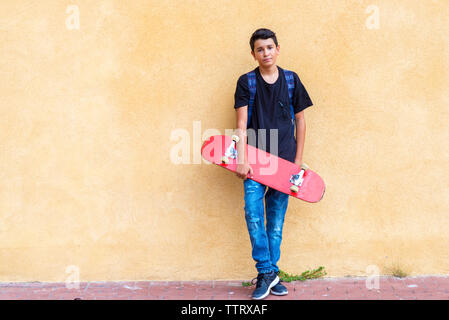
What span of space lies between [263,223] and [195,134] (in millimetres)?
899

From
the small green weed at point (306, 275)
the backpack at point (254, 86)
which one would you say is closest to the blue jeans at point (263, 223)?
the small green weed at point (306, 275)

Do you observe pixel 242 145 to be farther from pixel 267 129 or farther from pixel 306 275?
pixel 306 275

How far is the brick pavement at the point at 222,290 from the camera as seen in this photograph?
446cm

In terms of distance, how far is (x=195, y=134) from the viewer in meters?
4.82

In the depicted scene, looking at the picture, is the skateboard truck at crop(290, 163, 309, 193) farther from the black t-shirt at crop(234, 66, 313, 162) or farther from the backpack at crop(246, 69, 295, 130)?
the backpack at crop(246, 69, 295, 130)

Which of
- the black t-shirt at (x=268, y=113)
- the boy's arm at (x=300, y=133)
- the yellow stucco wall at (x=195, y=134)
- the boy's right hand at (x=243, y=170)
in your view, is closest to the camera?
the boy's right hand at (x=243, y=170)

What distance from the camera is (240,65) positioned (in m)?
4.80

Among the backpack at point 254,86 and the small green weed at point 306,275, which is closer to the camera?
the backpack at point 254,86

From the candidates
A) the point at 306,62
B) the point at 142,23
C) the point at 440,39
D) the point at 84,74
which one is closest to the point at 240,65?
the point at 306,62

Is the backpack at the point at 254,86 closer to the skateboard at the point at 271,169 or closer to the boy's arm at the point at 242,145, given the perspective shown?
the boy's arm at the point at 242,145

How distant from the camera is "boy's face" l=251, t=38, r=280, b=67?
442 cm

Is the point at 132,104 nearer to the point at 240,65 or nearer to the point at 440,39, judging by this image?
the point at 240,65

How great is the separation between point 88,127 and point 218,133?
1008mm

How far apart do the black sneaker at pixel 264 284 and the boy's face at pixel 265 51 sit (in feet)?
4.97
